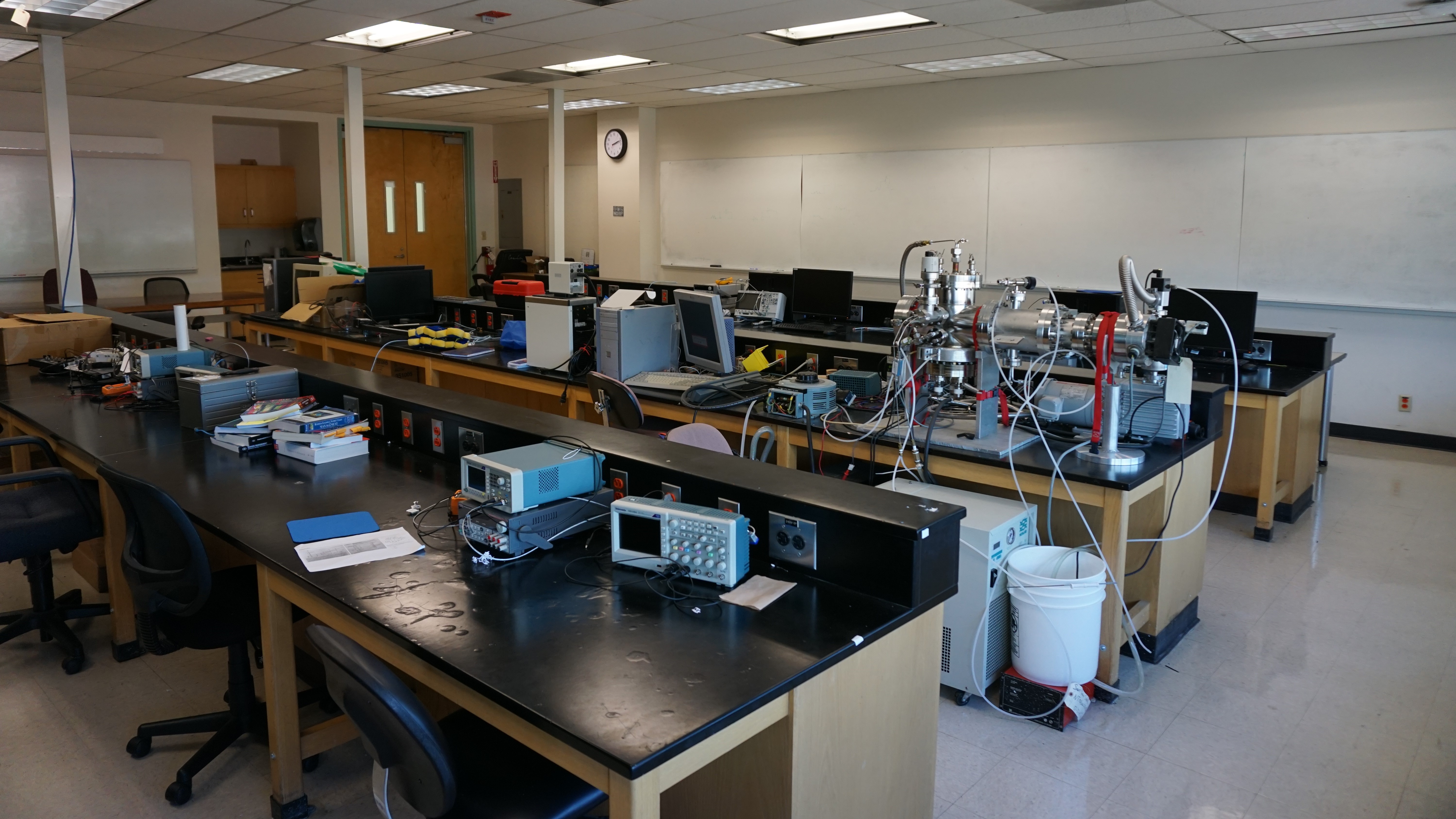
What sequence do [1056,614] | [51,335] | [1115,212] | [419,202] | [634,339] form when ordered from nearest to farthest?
[1056,614] < [634,339] < [51,335] < [1115,212] < [419,202]

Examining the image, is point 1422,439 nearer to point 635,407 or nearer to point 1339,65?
point 1339,65

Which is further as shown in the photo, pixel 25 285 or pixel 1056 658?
pixel 25 285

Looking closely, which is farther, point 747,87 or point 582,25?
point 747,87

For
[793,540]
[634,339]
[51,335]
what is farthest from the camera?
[51,335]

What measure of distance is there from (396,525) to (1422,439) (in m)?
6.61

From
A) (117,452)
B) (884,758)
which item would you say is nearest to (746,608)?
(884,758)

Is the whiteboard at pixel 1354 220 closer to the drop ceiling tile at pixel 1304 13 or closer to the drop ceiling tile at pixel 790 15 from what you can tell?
the drop ceiling tile at pixel 1304 13

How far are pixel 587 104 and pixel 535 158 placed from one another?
7.00 ft

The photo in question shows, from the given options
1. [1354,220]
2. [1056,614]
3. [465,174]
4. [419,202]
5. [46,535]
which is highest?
[465,174]

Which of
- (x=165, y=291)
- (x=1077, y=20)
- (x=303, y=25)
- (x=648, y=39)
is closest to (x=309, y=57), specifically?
(x=303, y=25)

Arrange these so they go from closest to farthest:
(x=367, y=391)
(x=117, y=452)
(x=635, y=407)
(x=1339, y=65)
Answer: (x=117, y=452)
(x=367, y=391)
(x=635, y=407)
(x=1339, y=65)

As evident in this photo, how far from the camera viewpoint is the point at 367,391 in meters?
3.23

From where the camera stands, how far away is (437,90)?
8477mm

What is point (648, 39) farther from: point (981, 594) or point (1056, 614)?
point (1056, 614)
